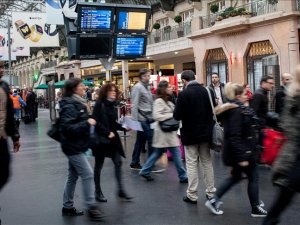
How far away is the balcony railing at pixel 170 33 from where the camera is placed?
29203mm

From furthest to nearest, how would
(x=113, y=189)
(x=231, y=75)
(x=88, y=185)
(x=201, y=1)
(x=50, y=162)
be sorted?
1. (x=201, y=1)
2. (x=231, y=75)
3. (x=50, y=162)
4. (x=113, y=189)
5. (x=88, y=185)

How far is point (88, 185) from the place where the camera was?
5840 mm

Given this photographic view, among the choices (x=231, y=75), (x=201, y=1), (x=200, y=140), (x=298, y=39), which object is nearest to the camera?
(x=200, y=140)

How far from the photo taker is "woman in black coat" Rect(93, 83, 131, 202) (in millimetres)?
6758

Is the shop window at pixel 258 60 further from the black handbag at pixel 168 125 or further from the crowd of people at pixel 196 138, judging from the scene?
the crowd of people at pixel 196 138

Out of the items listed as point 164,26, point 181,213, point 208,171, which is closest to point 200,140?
point 208,171

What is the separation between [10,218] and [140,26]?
12.6m

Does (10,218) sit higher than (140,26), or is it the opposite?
(140,26)

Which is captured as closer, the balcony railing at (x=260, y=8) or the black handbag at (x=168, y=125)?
the black handbag at (x=168, y=125)

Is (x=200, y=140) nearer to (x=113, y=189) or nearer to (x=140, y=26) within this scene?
(x=113, y=189)

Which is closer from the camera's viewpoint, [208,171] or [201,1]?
[208,171]

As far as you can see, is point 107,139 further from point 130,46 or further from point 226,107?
point 130,46

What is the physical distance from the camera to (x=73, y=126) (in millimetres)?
5703

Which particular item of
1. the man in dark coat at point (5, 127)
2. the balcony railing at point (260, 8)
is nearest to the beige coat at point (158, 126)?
the man in dark coat at point (5, 127)
